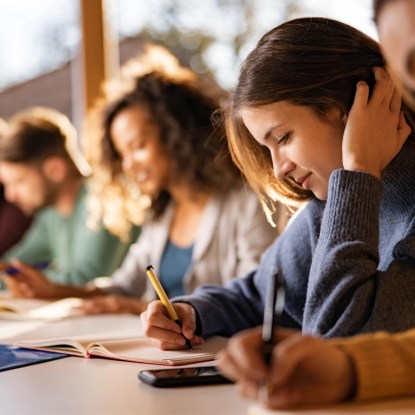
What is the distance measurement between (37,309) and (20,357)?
693mm

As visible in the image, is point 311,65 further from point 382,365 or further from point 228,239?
point 228,239

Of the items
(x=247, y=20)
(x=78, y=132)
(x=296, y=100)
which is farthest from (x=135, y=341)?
(x=78, y=132)

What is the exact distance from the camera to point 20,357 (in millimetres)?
1282

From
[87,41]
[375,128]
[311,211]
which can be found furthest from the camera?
[87,41]

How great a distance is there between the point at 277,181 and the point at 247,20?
200cm

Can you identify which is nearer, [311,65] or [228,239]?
[311,65]

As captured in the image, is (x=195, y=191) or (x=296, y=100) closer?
(x=296, y=100)

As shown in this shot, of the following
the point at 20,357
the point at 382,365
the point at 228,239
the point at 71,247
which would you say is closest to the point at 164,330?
the point at 20,357

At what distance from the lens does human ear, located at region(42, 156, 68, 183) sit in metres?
3.08

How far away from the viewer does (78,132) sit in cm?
375

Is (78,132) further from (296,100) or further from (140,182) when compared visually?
(296,100)

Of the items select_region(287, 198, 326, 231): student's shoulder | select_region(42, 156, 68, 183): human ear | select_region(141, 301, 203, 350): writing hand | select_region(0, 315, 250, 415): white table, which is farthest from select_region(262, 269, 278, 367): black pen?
select_region(42, 156, 68, 183): human ear

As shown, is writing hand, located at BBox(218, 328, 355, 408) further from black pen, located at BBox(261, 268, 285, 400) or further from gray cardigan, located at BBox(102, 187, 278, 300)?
gray cardigan, located at BBox(102, 187, 278, 300)

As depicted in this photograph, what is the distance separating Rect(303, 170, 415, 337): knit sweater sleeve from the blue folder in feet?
1.41
